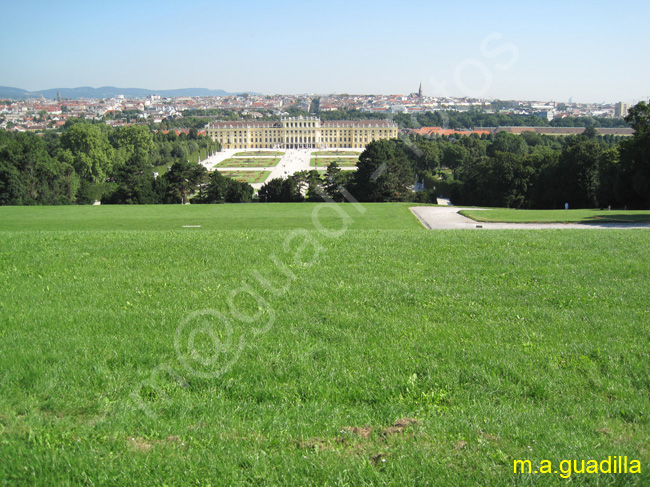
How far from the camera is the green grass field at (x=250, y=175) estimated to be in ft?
220

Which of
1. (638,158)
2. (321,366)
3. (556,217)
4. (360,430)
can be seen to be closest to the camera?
(360,430)

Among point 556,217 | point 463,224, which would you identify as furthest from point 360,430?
point 556,217

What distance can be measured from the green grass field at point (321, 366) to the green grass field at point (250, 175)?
57345 millimetres

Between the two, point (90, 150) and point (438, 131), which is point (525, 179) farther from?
point (438, 131)

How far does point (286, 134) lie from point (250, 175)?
7410 centimetres

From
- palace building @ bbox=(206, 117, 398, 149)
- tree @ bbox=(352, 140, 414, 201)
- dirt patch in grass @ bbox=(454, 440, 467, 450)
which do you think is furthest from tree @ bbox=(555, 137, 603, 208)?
palace building @ bbox=(206, 117, 398, 149)

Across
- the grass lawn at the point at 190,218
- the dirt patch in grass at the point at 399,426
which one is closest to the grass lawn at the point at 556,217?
the grass lawn at the point at 190,218

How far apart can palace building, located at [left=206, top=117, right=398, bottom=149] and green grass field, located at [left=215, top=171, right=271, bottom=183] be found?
64063 mm

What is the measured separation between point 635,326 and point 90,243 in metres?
10.6

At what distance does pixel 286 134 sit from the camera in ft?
473

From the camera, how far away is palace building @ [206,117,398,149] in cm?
13925

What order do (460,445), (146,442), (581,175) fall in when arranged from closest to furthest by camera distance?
1. (460,445)
2. (146,442)
3. (581,175)

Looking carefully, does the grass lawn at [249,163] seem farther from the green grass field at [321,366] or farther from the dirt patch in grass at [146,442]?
the dirt patch in grass at [146,442]

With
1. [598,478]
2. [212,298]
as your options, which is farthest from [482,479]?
[212,298]
